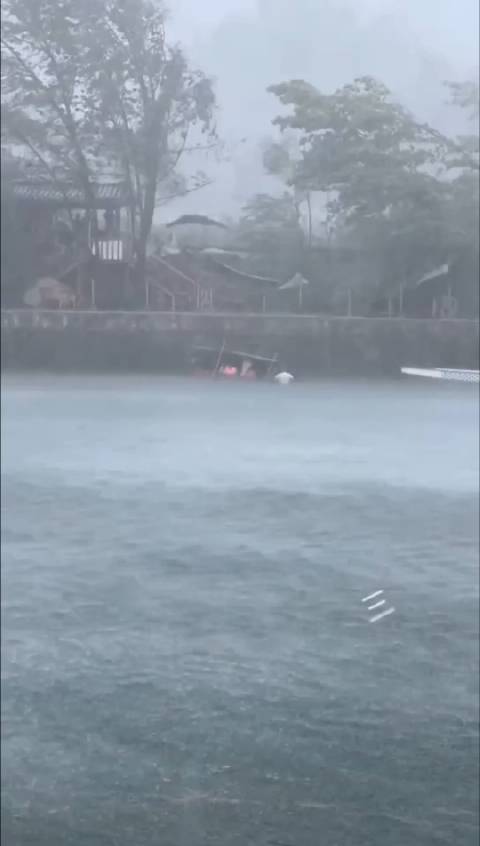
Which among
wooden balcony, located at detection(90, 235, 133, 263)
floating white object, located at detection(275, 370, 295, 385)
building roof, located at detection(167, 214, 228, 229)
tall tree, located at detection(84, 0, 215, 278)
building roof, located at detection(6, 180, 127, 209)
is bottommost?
floating white object, located at detection(275, 370, 295, 385)

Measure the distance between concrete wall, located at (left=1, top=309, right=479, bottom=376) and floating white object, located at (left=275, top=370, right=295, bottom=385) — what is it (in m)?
0.02

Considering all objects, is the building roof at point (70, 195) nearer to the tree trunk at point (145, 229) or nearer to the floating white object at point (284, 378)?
the tree trunk at point (145, 229)

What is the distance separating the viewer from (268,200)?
5.65 feet

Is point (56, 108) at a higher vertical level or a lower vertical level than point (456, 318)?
higher

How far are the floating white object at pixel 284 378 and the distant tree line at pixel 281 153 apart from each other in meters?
0.12

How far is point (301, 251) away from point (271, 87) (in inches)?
8.3

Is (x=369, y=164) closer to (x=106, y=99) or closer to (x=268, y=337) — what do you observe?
(x=268, y=337)

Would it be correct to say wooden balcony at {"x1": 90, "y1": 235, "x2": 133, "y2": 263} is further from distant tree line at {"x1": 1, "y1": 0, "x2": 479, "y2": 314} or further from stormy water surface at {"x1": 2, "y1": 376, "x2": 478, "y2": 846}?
stormy water surface at {"x1": 2, "y1": 376, "x2": 478, "y2": 846}

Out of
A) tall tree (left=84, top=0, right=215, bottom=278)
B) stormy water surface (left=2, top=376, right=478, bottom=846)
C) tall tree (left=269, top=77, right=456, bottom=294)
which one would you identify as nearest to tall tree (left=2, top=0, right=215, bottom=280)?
tall tree (left=84, top=0, right=215, bottom=278)

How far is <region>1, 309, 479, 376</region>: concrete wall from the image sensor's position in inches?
65.6

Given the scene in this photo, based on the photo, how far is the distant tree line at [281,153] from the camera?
155cm

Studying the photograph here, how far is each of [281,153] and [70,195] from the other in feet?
0.94

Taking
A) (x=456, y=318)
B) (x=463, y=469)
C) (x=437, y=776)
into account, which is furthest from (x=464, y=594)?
(x=456, y=318)

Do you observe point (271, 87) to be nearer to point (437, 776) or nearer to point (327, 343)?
point (327, 343)
